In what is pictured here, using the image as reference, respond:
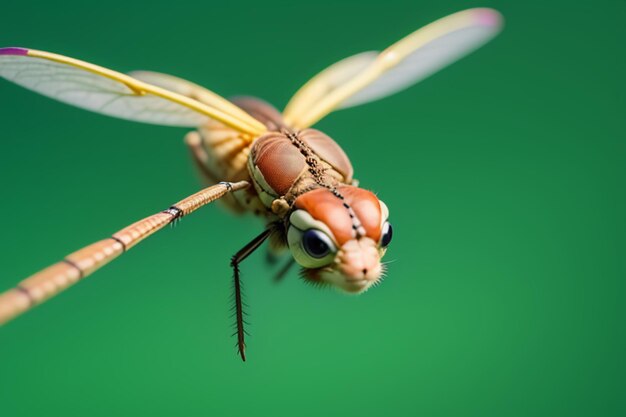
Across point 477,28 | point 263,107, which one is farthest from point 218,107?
point 477,28

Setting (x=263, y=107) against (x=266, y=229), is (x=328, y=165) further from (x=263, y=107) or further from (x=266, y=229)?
(x=263, y=107)

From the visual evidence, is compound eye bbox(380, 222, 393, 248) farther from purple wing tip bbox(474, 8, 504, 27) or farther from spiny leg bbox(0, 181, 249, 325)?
purple wing tip bbox(474, 8, 504, 27)

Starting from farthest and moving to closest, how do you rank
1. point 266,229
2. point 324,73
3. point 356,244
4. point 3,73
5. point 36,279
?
1. point 324,73
2. point 266,229
3. point 3,73
4. point 356,244
5. point 36,279

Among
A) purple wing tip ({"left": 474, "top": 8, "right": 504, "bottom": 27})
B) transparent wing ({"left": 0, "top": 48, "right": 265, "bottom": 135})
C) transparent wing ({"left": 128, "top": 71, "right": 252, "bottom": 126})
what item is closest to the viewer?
transparent wing ({"left": 0, "top": 48, "right": 265, "bottom": 135})

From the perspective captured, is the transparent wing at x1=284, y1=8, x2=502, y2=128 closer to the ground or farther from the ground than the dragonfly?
farther from the ground

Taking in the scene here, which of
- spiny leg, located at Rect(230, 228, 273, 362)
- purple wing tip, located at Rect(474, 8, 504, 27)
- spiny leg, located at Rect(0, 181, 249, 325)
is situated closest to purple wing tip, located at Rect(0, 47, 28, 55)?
spiny leg, located at Rect(0, 181, 249, 325)

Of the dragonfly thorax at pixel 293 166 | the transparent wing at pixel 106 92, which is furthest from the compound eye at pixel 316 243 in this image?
the transparent wing at pixel 106 92
